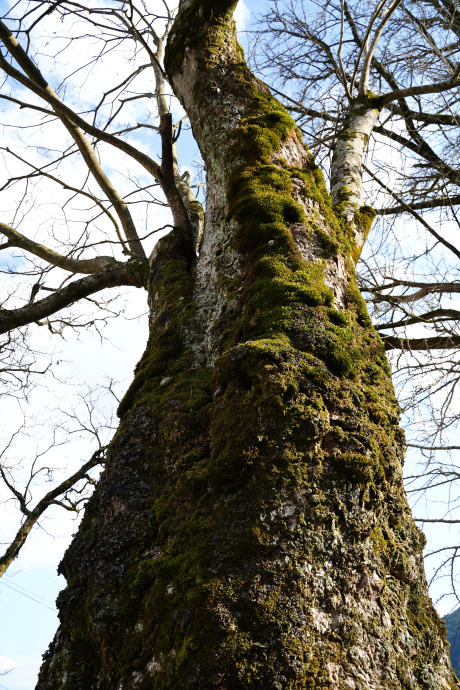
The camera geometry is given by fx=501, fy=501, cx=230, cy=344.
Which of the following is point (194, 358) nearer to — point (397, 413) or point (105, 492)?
point (105, 492)

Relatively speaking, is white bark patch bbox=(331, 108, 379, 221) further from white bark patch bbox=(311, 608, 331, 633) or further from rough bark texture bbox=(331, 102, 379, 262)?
white bark patch bbox=(311, 608, 331, 633)

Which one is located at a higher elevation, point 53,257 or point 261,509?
point 53,257

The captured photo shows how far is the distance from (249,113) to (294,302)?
63.5 inches

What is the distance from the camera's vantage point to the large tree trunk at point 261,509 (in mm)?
1362

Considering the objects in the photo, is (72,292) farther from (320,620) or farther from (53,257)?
(320,620)

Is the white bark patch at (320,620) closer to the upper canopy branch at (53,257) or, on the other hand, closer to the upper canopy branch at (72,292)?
the upper canopy branch at (72,292)

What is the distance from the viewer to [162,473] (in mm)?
1986

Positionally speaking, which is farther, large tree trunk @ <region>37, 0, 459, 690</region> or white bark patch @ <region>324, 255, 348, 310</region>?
white bark patch @ <region>324, 255, 348, 310</region>

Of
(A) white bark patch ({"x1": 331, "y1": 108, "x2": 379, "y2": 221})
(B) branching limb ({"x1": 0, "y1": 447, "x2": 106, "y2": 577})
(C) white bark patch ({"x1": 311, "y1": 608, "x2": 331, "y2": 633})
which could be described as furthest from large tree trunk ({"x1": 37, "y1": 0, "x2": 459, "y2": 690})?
(B) branching limb ({"x1": 0, "y1": 447, "x2": 106, "y2": 577})

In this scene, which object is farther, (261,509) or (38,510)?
(38,510)

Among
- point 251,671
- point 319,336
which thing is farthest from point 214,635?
point 319,336

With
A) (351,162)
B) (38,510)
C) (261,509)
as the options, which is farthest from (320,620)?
(38,510)

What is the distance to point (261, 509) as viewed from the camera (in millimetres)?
1521

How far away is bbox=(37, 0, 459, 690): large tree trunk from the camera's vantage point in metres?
1.36
